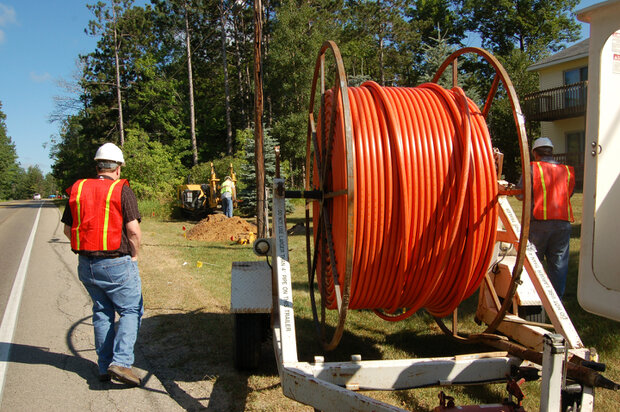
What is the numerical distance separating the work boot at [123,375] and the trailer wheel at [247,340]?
2.94 feet

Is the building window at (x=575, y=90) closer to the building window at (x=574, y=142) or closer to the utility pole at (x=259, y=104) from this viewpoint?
the building window at (x=574, y=142)

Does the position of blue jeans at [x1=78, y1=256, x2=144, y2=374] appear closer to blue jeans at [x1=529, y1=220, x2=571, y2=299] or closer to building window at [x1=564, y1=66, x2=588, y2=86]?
blue jeans at [x1=529, y1=220, x2=571, y2=299]

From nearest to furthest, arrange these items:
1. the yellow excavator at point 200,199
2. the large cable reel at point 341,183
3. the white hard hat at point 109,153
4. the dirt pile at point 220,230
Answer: the large cable reel at point 341,183 < the white hard hat at point 109,153 < the dirt pile at point 220,230 < the yellow excavator at point 200,199

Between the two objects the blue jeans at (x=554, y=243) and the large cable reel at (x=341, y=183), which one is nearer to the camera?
the large cable reel at (x=341, y=183)

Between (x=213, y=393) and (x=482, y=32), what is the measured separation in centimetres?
4863

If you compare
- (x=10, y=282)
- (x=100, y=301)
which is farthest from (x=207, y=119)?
(x=100, y=301)

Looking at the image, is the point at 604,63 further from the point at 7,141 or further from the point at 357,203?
the point at 7,141

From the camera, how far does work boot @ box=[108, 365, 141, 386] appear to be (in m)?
4.25

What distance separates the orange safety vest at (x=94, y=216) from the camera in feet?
14.0

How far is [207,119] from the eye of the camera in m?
44.4

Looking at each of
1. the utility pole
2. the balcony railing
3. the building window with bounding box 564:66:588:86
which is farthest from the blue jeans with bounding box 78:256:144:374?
the building window with bounding box 564:66:588:86

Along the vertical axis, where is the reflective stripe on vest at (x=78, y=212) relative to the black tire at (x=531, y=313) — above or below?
above

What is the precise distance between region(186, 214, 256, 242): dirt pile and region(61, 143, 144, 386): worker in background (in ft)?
31.6

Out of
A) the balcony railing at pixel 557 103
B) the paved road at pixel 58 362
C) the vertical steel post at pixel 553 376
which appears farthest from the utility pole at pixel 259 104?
the balcony railing at pixel 557 103
